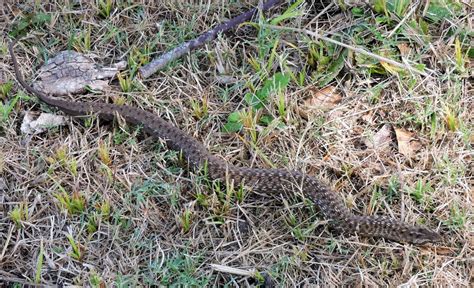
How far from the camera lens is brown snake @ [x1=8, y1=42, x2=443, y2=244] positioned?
15.5ft

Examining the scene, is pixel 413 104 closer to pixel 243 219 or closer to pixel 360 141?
pixel 360 141

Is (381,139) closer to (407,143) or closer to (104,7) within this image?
(407,143)

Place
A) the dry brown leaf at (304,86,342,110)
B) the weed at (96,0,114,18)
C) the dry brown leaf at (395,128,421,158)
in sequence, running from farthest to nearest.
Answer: the weed at (96,0,114,18)
the dry brown leaf at (304,86,342,110)
the dry brown leaf at (395,128,421,158)

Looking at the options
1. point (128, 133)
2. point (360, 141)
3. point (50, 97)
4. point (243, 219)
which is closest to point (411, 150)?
point (360, 141)

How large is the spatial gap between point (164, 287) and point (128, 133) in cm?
137

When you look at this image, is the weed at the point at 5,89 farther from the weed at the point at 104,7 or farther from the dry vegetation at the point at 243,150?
the weed at the point at 104,7

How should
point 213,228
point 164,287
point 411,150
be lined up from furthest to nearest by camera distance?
point 411,150, point 213,228, point 164,287

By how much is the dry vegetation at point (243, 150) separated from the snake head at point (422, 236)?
8 cm

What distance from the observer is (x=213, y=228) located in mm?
4902

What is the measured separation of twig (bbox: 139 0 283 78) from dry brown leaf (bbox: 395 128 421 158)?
1614mm

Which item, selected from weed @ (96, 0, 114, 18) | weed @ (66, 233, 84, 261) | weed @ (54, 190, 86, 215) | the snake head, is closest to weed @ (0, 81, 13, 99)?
weed @ (96, 0, 114, 18)

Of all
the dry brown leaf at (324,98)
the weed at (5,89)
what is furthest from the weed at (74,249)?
the dry brown leaf at (324,98)

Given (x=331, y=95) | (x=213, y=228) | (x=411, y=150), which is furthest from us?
(x=331, y=95)

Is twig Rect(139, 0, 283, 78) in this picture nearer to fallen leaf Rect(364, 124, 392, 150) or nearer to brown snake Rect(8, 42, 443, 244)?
brown snake Rect(8, 42, 443, 244)
